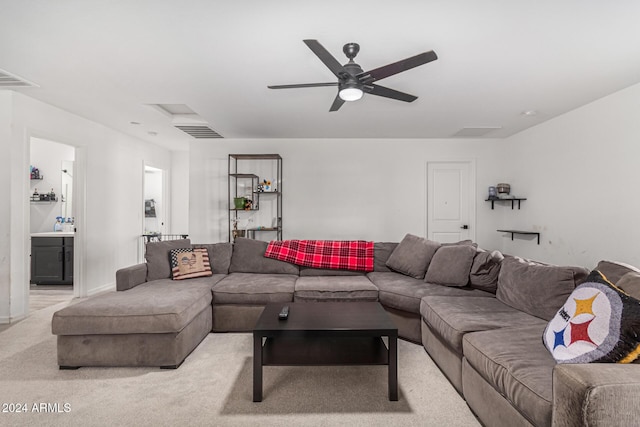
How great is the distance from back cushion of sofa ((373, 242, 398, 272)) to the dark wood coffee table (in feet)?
4.64

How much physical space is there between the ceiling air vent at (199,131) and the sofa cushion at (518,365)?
4389 mm

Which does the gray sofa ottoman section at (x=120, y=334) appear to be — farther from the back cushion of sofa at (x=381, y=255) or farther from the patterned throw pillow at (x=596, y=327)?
the patterned throw pillow at (x=596, y=327)

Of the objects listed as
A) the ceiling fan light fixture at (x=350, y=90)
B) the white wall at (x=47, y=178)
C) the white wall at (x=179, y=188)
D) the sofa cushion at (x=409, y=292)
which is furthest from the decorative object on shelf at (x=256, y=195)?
the ceiling fan light fixture at (x=350, y=90)

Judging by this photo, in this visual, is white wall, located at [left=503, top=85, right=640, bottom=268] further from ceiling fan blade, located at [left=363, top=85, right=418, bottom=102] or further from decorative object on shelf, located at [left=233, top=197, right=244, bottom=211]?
decorative object on shelf, located at [left=233, top=197, right=244, bottom=211]

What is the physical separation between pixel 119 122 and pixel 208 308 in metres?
3.24

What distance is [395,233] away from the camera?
17.8ft

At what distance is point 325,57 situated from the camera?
201 cm

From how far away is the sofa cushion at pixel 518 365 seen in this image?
1.25 meters

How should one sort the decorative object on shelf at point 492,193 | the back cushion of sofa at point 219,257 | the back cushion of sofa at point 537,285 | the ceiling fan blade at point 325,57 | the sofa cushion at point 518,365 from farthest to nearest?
the decorative object on shelf at point 492,193 → the back cushion of sofa at point 219,257 → the back cushion of sofa at point 537,285 → the ceiling fan blade at point 325,57 → the sofa cushion at point 518,365

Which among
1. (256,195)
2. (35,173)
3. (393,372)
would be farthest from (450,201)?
(35,173)

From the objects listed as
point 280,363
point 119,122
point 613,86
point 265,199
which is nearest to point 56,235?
point 119,122

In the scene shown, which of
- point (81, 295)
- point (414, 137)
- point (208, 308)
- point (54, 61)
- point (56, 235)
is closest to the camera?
point (54, 61)

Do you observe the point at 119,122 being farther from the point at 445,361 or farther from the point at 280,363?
the point at 445,361

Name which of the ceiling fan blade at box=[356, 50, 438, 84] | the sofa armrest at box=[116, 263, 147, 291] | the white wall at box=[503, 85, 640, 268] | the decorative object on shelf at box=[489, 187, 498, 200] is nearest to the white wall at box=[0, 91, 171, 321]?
the sofa armrest at box=[116, 263, 147, 291]
